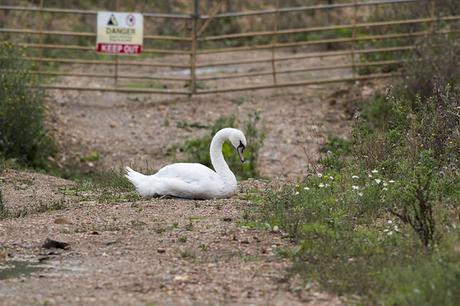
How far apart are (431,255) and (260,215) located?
7.32 feet

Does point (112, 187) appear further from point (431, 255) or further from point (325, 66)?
point (325, 66)

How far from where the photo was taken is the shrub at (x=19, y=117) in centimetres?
1544

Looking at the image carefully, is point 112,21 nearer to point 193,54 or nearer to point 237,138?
point 193,54

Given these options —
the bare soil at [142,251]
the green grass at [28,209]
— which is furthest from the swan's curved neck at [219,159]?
the green grass at [28,209]

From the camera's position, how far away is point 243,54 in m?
21.8

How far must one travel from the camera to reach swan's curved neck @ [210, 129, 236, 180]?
11.2 m

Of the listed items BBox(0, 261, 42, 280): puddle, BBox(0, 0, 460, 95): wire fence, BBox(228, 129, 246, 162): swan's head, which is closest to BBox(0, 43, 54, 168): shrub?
BBox(0, 0, 460, 95): wire fence

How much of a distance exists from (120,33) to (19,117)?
12.8ft

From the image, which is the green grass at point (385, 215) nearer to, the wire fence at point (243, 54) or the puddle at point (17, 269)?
the puddle at point (17, 269)

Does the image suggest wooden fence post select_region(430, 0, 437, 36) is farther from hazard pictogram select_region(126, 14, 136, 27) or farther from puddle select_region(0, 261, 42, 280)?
puddle select_region(0, 261, 42, 280)

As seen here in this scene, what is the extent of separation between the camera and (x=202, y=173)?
1098 cm

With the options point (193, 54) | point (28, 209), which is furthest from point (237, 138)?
point (193, 54)

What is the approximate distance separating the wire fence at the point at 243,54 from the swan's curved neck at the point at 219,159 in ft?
22.6

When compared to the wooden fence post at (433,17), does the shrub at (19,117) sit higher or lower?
lower
